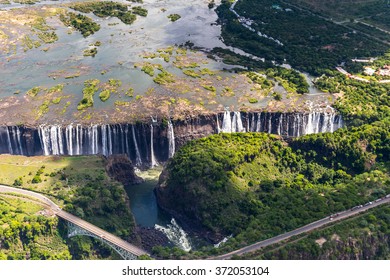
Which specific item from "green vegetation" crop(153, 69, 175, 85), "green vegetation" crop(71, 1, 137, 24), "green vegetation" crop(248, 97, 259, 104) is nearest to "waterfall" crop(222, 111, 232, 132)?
"green vegetation" crop(248, 97, 259, 104)

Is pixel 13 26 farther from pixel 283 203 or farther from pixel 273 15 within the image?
A: pixel 283 203

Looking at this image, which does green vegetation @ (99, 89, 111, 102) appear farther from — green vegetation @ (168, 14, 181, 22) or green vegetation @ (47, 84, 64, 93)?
green vegetation @ (168, 14, 181, 22)

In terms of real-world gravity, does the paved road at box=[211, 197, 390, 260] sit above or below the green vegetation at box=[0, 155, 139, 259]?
above

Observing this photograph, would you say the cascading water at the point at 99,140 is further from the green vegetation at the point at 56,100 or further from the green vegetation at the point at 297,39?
the green vegetation at the point at 297,39

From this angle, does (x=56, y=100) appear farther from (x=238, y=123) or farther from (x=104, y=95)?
(x=238, y=123)

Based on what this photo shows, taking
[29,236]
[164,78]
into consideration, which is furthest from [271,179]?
[29,236]
